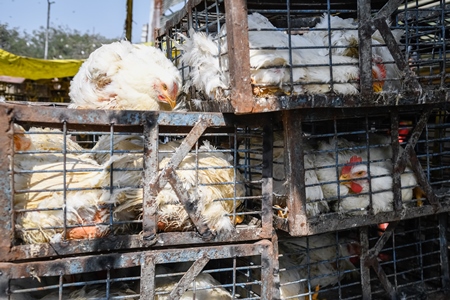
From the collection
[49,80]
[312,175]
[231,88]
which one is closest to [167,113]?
[231,88]

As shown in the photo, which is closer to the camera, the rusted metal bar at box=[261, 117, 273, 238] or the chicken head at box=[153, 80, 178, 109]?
the rusted metal bar at box=[261, 117, 273, 238]

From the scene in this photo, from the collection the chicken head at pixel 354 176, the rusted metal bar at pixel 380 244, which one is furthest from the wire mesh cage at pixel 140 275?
the rusted metal bar at pixel 380 244

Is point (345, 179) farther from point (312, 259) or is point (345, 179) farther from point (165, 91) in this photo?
point (165, 91)

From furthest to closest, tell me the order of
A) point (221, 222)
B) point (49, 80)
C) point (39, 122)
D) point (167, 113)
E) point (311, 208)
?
1. point (49, 80)
2. point (311, 208)
3. point (221, 222)
4. point (167, 113)
5. point (39, 122)

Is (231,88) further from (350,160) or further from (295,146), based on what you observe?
(350,160)

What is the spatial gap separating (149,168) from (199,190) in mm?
356

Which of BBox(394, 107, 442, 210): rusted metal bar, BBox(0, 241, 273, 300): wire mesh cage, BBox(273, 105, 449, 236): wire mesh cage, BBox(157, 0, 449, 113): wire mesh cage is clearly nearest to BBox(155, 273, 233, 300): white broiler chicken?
BBox(0, 241, 273, 300): wire mesh cage

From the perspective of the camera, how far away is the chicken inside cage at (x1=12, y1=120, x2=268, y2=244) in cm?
230

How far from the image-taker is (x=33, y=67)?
7.14 meters

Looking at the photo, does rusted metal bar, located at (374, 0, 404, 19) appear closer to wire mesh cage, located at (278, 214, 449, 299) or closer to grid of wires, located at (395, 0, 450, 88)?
grid of wires, located at (395, 0, 450, 88)

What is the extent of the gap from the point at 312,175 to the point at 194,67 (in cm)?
113

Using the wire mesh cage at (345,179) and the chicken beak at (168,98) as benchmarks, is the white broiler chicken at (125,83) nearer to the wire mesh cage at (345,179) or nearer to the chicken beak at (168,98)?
the chicken beak at (168,98)

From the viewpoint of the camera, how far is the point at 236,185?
2811mm

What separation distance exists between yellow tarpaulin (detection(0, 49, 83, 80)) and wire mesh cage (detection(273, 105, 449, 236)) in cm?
548
